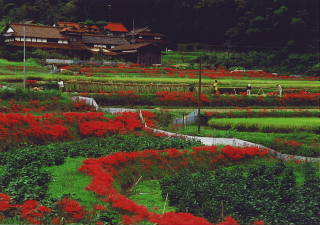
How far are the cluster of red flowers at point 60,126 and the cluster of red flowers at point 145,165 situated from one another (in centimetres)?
575

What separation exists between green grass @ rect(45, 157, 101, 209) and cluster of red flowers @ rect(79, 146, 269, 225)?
0.26m

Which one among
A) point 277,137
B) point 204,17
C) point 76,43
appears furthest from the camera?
point 204,17

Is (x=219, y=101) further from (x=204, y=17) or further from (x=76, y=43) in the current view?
(x=204, y=17)

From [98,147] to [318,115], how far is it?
65.1ft

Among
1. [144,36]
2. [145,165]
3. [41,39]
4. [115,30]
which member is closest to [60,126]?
[145,165]

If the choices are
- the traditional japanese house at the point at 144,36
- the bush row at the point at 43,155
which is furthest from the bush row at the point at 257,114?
the traditional japanese house at the point at 144,36

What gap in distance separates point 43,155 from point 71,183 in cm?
408

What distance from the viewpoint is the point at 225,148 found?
76.7 ft

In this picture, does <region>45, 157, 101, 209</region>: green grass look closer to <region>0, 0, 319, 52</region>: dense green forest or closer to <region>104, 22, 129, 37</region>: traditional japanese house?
<region>0, 0, 319, 52</region>: dense green forest

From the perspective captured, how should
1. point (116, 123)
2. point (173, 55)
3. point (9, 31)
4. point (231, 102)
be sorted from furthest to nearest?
point (173, 55) → point (9, 31) → point (231, 102) → point (116, 123)

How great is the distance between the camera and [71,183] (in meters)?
16.1

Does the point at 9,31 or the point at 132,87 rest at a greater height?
the point at 9,31

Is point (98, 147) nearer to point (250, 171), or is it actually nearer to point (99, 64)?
point (250, 171)

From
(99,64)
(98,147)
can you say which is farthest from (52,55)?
(98,147)
